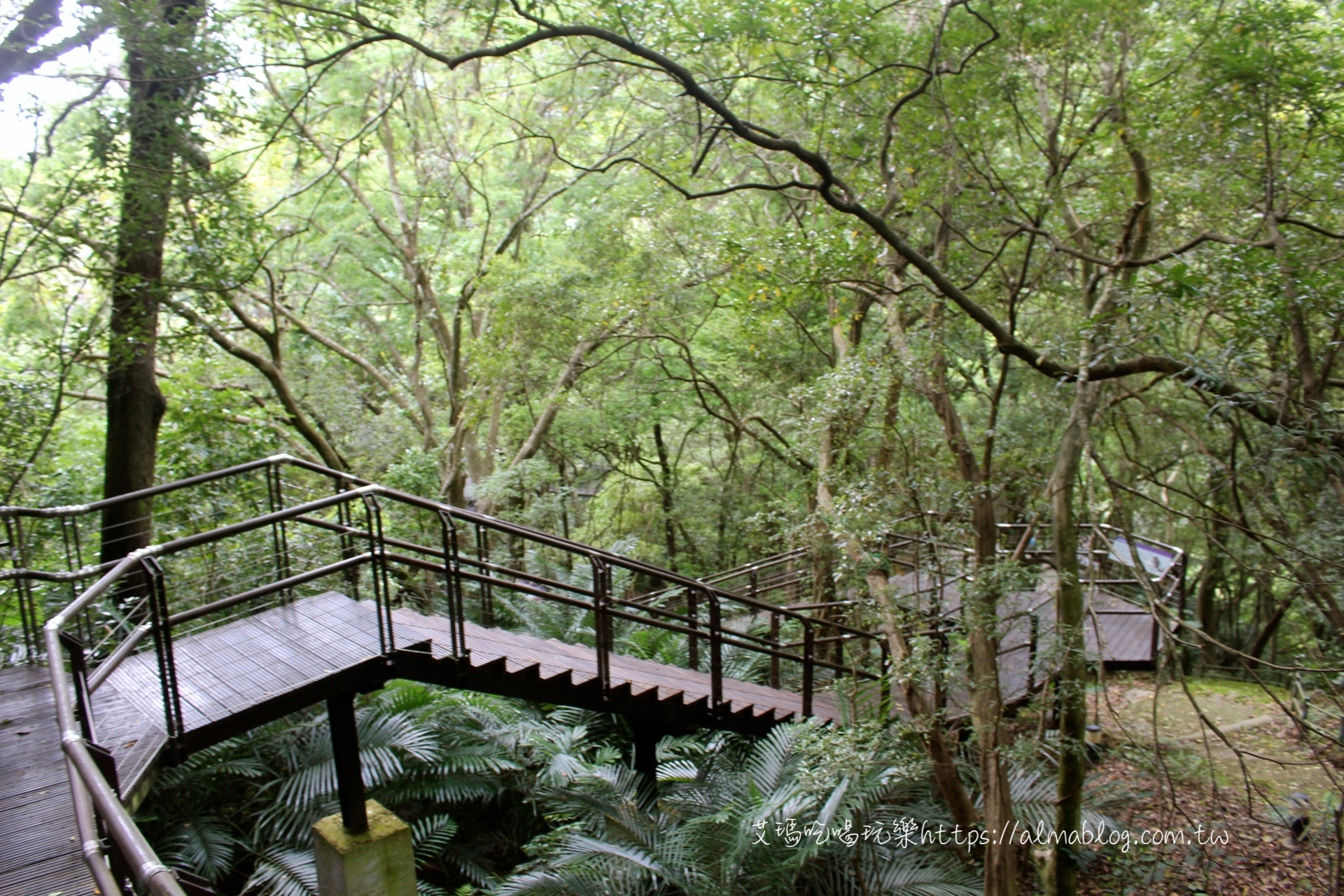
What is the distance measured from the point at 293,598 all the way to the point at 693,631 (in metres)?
3.06

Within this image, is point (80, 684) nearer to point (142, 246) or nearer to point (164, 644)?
point (164, 644)

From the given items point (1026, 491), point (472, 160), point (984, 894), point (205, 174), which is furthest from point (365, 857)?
point (472, 160)

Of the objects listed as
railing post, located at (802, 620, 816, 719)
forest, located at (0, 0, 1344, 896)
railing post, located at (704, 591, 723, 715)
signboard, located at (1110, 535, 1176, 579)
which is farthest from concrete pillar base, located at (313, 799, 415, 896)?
signboard, located at (1110, 535, 1176, 579)

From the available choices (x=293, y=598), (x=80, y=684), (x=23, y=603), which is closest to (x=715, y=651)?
(x=293, y=598)

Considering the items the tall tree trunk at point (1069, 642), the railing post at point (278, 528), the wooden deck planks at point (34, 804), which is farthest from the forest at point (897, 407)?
the railing post at point (278, 528)

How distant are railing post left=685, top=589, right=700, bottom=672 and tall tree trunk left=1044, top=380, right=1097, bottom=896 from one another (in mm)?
2656

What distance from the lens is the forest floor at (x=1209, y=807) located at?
215 inches

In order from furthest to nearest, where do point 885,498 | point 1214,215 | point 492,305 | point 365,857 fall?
point 492,305
point 1214,215
point 885,498
point 365,857

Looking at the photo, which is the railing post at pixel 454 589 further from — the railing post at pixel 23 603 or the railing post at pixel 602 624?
the railing post at pixel 23 603

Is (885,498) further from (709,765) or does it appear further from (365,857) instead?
(365,857)

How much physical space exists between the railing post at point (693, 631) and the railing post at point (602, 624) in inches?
34.0

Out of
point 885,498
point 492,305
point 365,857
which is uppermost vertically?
point 492,305

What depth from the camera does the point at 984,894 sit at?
209 inches

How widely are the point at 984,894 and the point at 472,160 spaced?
11639 mm
